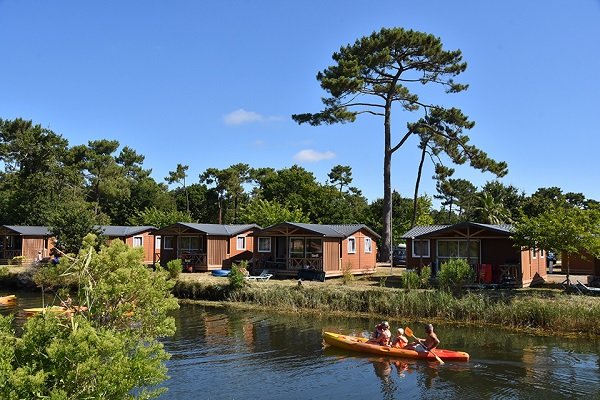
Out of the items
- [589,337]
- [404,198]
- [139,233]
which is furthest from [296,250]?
[404,198]

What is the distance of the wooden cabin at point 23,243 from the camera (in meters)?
45.2

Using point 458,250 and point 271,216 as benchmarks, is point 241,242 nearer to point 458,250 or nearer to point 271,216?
point 271,216

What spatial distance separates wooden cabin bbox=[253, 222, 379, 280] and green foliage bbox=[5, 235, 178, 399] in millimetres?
23092

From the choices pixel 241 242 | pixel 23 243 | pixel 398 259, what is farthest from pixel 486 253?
pixel 23 243

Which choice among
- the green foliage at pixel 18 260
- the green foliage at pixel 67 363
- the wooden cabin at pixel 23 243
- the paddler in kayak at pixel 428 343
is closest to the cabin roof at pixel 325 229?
the paddler in kayak at pixel 428 343

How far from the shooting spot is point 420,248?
1233 inches

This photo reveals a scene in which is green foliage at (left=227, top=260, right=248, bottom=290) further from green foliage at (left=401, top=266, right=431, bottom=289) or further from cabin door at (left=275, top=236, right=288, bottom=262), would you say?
green foliage at (left=401, top=266, right=431, bottom=289)

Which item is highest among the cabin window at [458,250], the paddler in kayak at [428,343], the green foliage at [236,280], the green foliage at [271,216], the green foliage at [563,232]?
the green foliage at [271,216]

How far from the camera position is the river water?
1404cm

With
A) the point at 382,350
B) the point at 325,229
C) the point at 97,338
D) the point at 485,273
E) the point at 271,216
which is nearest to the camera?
the point at 97,338

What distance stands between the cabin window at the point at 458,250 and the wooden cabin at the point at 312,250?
523cm

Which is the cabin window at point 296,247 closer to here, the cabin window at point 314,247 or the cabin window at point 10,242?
the cabin window at point 314,247

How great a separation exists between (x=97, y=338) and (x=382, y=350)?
1261 centimetres

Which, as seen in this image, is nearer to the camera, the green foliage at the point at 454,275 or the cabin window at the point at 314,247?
the green foliage at the point at 454,275
